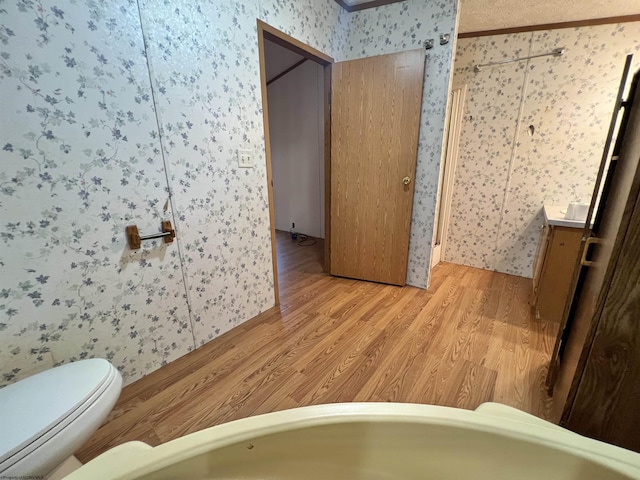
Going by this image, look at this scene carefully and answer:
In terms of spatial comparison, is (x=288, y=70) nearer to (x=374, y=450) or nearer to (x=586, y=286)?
(x=586, y=286)

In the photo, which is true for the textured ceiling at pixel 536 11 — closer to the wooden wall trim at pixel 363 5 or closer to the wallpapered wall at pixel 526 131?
the wallpapered wall at pixel 526 131

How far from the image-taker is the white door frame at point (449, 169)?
8.93 feet

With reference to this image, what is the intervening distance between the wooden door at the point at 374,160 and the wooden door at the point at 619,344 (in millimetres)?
1431

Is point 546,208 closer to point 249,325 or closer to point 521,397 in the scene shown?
point 521,397

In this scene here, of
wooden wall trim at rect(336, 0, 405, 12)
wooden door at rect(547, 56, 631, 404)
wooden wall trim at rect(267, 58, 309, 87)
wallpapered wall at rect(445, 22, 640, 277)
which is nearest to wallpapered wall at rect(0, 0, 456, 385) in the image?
wooden wall trim at rect(336, 0, 405, 12)

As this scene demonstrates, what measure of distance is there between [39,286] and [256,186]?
1203mm

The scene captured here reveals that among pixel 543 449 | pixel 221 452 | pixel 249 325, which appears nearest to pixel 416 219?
pixel 249 325

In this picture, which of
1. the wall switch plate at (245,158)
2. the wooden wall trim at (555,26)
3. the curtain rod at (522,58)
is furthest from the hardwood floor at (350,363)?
the wooden wall trim at (555,26)

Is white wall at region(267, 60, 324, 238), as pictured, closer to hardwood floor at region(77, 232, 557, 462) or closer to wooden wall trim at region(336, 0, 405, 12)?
wooden wall trim at region(336, 0, 405, 12)

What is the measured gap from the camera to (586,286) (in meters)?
1.08

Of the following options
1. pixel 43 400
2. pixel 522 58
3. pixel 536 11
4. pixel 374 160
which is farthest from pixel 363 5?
pixel 43 400

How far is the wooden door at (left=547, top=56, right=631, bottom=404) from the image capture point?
94 cm

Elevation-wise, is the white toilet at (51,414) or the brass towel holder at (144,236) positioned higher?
the brass towel holder at (144,236)

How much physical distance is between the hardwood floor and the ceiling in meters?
2.35
